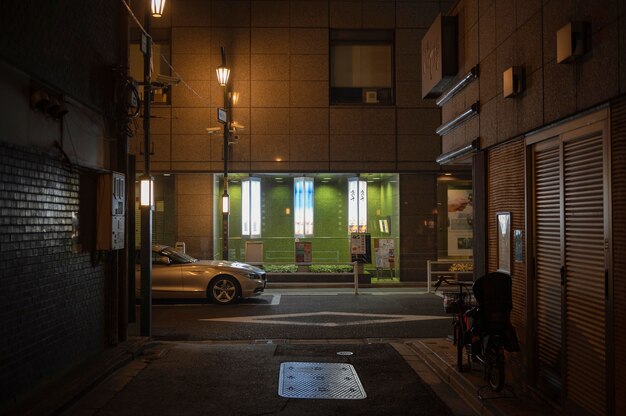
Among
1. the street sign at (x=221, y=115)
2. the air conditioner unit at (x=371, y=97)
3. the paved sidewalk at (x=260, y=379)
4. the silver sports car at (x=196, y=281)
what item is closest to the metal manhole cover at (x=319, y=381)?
the paved sidewalk at (x=260, y=379)

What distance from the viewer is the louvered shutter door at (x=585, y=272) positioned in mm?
6004

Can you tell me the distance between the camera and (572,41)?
6.20m

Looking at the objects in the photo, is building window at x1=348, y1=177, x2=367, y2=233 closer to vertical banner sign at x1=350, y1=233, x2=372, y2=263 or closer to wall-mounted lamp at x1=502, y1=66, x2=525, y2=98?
vertical banner sign at x1=350, y1=233, x2=372, y2=263

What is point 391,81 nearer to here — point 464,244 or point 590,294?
point 464,244

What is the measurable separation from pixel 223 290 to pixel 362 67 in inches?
436

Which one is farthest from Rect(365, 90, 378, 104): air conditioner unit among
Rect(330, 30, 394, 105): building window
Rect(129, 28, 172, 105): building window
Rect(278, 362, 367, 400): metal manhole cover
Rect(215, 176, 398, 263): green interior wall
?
Rect(278, 362, 367, 400): metal manhole cover

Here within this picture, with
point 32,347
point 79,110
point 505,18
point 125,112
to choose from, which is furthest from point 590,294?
point 125,112

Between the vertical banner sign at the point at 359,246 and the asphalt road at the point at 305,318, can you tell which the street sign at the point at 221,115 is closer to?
the asphalt road at the point at 305,318

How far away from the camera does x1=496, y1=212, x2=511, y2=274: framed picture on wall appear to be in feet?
28.5

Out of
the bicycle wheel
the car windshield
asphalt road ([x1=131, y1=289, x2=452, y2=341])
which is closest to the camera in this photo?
the bicycle wheel

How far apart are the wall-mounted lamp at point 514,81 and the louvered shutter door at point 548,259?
2.59ft

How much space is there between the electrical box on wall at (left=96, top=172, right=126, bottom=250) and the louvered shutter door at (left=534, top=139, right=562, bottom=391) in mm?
6273

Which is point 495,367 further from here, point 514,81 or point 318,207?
point 318,207

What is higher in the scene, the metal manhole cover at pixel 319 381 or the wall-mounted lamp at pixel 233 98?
the wall-mounted lamp at pixel 233 98
